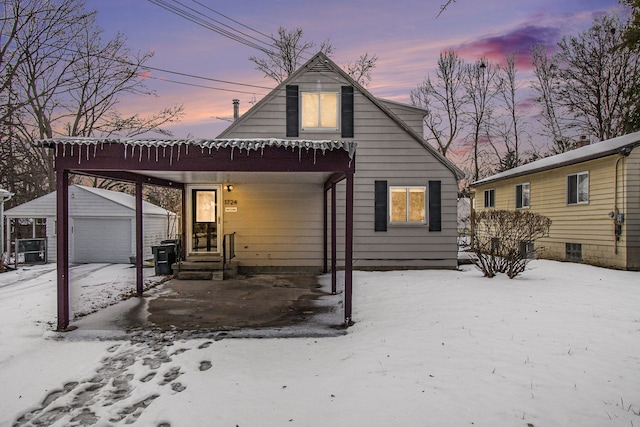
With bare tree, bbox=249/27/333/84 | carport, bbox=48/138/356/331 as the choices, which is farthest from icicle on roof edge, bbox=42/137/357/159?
bare tree, bbox=249/27/333/84

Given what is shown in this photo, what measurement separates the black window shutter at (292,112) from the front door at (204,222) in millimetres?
2800

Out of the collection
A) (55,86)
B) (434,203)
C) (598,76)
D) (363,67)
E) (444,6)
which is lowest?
(434,203)

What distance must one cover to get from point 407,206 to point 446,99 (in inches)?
693

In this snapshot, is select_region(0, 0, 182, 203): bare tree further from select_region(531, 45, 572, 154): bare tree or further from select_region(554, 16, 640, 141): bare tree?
select_region(554, 16, 640, 141): bare tree

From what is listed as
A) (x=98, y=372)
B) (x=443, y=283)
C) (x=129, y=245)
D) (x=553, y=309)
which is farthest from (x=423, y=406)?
(x=129, y=245)

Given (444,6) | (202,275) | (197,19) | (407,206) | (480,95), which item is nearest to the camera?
(444,6)

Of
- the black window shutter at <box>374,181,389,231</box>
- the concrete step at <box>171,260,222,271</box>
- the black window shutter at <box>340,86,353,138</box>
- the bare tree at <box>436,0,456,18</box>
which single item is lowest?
the concrete step at <box>171,260,222,271</box>

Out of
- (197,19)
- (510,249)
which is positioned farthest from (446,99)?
(510,249)

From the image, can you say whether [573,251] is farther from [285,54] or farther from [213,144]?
[285,54]

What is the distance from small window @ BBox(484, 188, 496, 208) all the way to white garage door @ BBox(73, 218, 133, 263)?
56.5 ft

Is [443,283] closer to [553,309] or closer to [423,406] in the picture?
[553,309]

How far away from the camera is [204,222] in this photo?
35.1 ft

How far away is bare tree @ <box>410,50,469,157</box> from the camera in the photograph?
25172 mm

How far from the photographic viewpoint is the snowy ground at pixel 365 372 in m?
3.23
